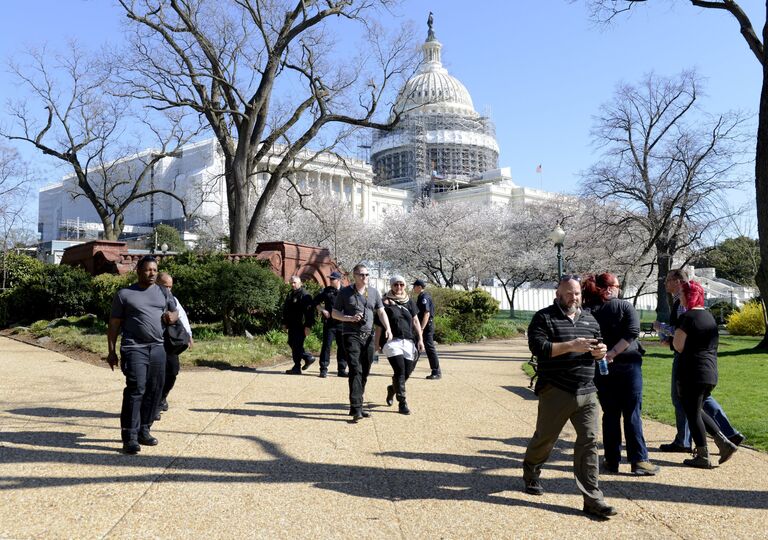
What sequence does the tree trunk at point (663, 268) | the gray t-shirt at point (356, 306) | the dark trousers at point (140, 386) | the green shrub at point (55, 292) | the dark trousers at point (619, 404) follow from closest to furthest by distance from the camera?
the dark trousers at point (619, 404)
the dark trousers at point (140, 386)
the gray t-shirt at point (356, 306)
the green shrub at point (55, 292)
the tree trunk at point (663, 268)

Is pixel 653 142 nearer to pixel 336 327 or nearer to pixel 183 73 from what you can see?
pixel 183 73

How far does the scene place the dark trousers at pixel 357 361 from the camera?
25.7 feet

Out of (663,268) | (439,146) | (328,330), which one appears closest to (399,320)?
(328,330)

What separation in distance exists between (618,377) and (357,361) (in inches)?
120

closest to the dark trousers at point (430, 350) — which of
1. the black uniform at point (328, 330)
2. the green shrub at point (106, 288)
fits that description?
the black uniform at point (328, 330)

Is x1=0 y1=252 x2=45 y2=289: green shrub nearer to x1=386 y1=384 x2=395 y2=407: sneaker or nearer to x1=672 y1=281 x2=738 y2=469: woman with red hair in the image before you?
x1=386 y1=384 x2=395 y2=407: sneaker

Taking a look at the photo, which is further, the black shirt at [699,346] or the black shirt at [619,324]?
the black shirt at [699,346]

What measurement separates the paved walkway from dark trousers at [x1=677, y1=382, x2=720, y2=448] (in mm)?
290

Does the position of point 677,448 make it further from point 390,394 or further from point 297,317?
point 297,317

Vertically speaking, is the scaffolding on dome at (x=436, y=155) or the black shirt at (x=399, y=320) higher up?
the scaffolding on dome at (x=436, y=155)

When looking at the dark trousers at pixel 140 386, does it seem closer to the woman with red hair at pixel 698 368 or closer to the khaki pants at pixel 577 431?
the khaki pants at pixel 577 431

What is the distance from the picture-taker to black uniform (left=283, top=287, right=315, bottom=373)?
11852 millimetres

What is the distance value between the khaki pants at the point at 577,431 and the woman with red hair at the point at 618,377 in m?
0.98

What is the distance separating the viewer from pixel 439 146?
387 feet
